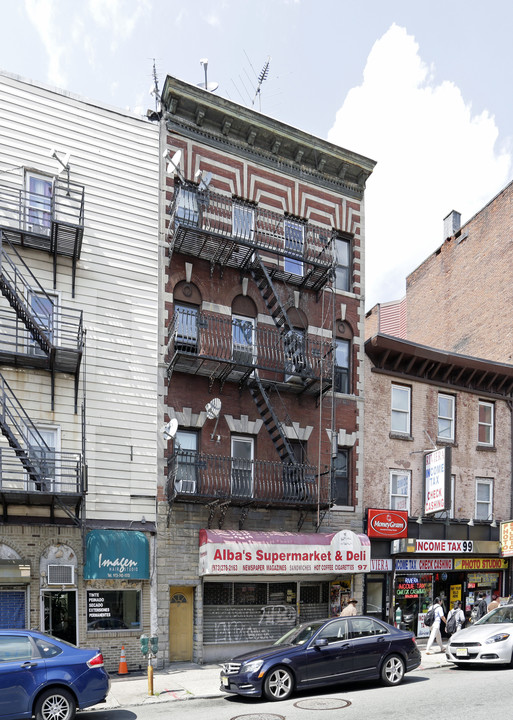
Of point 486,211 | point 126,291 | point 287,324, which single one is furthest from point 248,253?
point 486,211

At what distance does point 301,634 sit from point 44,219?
11.1m

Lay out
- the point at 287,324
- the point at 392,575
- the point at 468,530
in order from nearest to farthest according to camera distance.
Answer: the point at 287,324 → the point at 392,575 → the point at 468,530

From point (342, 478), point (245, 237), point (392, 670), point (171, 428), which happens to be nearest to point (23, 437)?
point (171, 428)

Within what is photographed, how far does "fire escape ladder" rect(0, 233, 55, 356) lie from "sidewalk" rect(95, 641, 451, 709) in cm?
768

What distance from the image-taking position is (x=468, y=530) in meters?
25.2

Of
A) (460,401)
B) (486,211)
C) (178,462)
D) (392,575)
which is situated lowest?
(392,575)

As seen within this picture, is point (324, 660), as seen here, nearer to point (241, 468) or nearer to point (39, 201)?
point (241, 468)

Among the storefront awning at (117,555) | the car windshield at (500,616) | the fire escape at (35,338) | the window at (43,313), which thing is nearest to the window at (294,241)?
the fire escape at (35,338)

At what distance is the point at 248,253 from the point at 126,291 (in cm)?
376

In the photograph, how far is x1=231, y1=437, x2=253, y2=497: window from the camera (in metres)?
20.2

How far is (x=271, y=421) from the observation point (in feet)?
69.9

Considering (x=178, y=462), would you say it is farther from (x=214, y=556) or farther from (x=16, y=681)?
(x=16, y=681)

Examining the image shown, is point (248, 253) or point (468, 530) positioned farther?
point (468, 530)

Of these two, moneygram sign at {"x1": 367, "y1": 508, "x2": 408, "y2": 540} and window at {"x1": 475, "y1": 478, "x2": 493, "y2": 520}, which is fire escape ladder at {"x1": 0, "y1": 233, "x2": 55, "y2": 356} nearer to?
moneygram sign at {"x1": 367, "y1": 508, "x2": 408, "y2": 540}
